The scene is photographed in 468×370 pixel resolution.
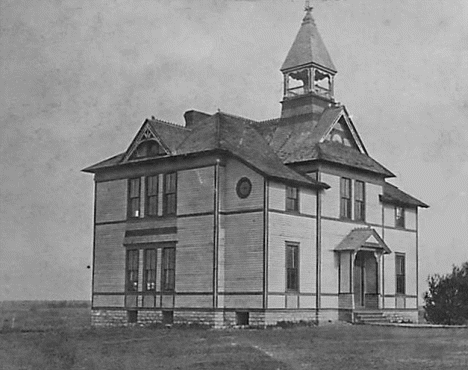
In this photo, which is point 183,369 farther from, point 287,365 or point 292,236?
point 292,236

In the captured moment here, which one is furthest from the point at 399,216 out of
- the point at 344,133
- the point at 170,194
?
the point at 170,194

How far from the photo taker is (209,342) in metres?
26.4

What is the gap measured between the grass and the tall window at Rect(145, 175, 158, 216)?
328 inches

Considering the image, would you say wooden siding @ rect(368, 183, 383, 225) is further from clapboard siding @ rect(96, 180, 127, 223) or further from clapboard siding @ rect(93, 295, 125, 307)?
clapboard siding @ rect(93, 295, 125, 307)

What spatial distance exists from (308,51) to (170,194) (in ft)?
33.4

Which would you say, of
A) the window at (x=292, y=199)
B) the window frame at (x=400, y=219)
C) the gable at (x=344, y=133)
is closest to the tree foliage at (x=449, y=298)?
the window frame at (x=400, y=219)

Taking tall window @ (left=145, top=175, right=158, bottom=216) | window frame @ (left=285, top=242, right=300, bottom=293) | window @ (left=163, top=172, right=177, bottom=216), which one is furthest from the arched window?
window frame @ (left=285, top=242, right=300, bottom=293)

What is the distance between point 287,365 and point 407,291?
24652 mm

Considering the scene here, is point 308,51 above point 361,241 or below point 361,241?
above

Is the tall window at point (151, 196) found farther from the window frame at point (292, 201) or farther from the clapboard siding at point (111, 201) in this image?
the window frame at point (292, 201)

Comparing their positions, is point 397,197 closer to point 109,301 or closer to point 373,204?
point 373,204

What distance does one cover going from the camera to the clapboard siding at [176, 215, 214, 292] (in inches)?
1446

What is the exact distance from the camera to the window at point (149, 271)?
3894 centimetres

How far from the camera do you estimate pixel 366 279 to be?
135 feet
